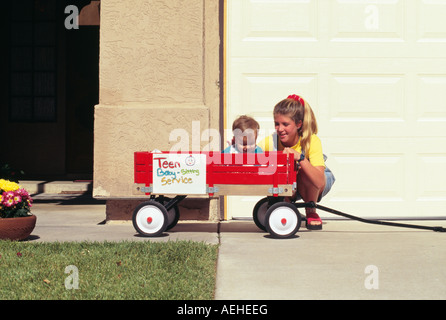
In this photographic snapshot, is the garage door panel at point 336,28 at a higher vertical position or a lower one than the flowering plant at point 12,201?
higher

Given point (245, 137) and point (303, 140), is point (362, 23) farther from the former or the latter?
point (245, 137)

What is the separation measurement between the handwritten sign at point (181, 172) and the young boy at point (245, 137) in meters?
0.41

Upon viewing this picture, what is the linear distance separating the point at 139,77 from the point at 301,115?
1.75m

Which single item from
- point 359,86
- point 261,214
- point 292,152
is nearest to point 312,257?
point 292,152

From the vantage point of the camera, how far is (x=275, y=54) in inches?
251

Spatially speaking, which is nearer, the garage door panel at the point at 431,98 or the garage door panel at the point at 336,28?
the garage door panel at the point at 336,28

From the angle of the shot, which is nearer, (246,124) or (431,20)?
(246,124)

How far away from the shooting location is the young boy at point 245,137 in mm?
5336

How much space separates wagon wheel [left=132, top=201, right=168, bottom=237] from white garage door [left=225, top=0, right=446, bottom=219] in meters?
1.36

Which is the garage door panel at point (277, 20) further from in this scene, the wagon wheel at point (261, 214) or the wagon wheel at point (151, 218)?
the wagon wheel at point (151, 218)

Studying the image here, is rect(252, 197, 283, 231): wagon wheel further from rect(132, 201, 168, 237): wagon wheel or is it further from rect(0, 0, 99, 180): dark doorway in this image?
rect(0, 0, 99, 180): dark doorway

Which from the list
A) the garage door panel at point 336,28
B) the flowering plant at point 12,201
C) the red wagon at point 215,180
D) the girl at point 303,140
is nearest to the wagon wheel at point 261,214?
the girl at point 303,140

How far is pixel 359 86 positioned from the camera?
254 inches

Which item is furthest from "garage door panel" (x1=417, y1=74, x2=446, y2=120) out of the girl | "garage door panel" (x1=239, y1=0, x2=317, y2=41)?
the girl
